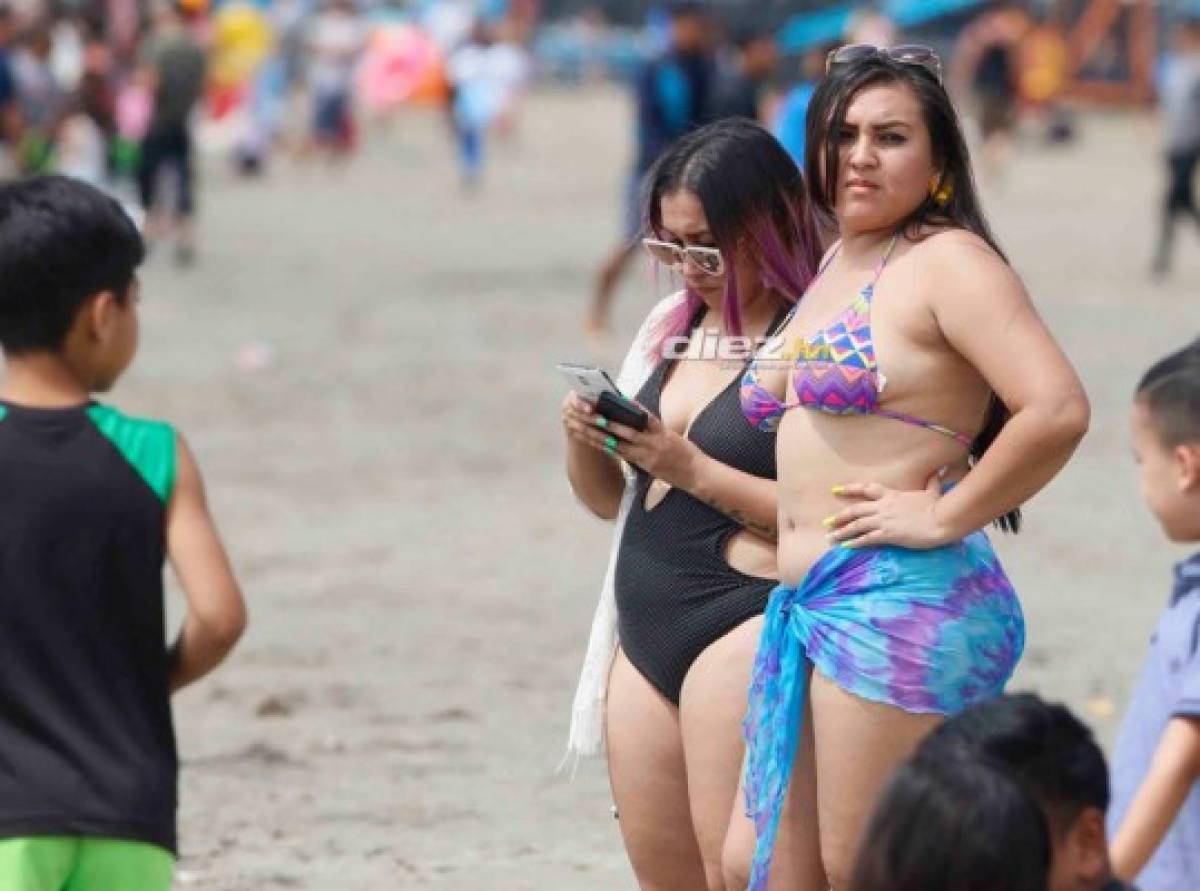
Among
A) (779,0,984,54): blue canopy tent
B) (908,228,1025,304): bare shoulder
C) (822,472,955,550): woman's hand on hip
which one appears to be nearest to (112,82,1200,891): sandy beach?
(822,472,955,550): woman's hand on hip

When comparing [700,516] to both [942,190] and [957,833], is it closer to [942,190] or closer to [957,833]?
[942,190]

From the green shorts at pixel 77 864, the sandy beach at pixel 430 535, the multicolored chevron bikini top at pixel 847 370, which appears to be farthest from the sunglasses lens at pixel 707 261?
the sandy beach at pixel 430 535

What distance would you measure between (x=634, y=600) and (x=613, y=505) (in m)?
0.29

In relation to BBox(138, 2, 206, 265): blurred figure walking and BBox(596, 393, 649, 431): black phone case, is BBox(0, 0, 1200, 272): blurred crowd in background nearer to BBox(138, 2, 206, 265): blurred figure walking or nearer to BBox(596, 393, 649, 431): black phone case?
BBox(138, 2, 206, 265): blurred figure walking

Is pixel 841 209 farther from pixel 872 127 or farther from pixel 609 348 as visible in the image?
pixel 609 348

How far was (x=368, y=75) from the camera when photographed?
35.5 m

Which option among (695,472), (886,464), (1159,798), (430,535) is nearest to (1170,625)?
(1159,798)

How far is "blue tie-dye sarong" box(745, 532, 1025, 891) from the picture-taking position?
3.93m

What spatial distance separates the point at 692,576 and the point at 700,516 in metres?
0.10

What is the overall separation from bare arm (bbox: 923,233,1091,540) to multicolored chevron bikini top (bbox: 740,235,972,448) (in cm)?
12

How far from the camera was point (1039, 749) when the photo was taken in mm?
2807

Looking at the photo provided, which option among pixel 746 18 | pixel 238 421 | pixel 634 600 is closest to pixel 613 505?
pixel 634 600

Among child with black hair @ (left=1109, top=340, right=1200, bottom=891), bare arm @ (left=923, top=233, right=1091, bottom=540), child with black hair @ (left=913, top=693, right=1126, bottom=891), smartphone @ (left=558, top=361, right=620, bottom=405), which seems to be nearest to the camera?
child with black hair @ (left=913, top=693, right=1126, bottom=891)

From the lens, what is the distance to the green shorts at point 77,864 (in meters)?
3.51
